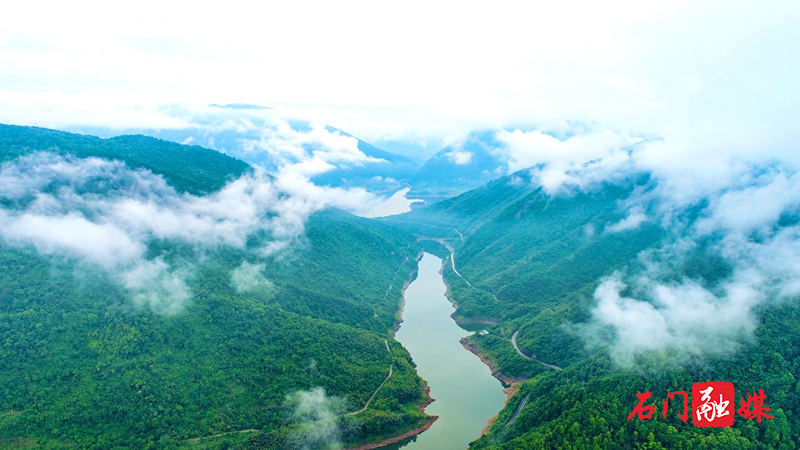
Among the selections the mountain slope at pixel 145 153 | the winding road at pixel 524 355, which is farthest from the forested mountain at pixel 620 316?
the mountain slope at pixel 145 153

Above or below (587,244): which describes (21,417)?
above

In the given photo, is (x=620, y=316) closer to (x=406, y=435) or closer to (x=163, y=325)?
(x=406, y=435)

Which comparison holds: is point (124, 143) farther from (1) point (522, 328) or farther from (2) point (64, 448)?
(1) point (522, 328)

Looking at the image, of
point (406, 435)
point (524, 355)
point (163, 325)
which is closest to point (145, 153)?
point (163, 325)

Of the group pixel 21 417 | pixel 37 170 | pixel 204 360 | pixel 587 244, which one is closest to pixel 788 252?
pixel 587 244
